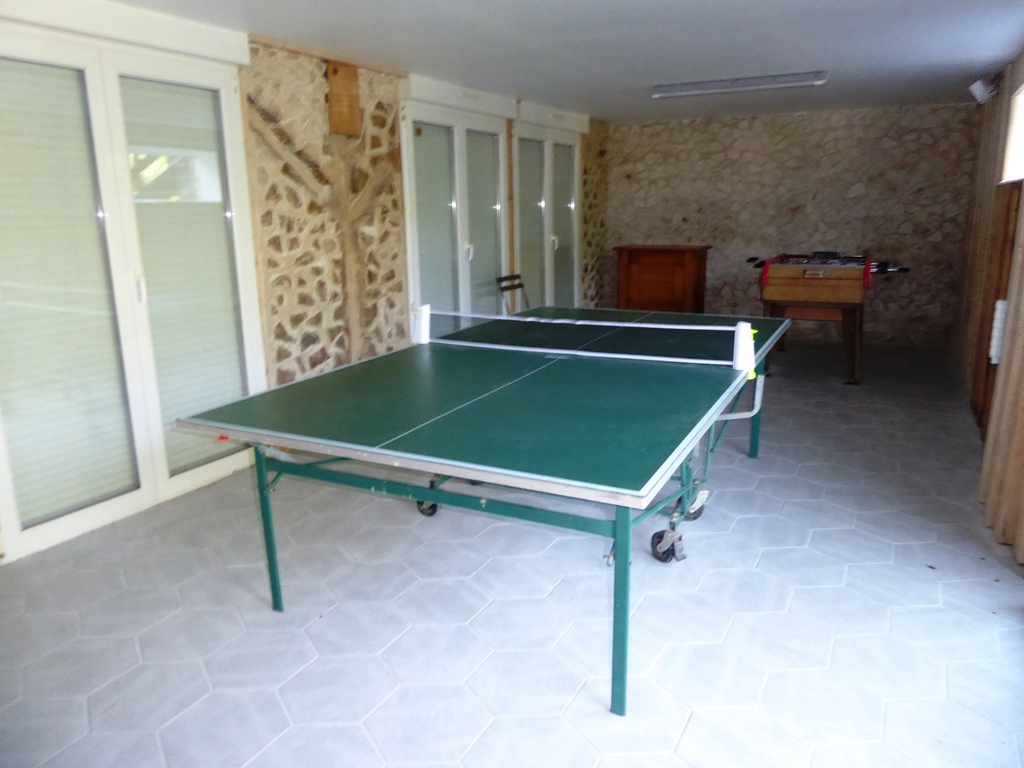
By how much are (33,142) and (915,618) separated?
3.92m

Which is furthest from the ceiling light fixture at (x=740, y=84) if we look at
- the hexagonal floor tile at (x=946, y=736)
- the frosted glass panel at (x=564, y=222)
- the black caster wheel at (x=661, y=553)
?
the hexagonal floor tile at (x=946, y=736)

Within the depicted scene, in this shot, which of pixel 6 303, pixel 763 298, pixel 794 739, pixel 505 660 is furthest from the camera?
pixel 763 298

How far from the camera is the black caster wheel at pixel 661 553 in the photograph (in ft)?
9.43

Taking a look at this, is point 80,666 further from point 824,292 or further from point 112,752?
point 824,292

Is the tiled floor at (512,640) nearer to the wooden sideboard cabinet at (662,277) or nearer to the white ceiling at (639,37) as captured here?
the white ceiling at (639,37)

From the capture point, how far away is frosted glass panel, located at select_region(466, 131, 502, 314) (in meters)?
5.84

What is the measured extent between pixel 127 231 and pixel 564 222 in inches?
190

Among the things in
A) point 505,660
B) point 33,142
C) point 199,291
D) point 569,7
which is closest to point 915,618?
point 505,660

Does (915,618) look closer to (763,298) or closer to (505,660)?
(505,660)

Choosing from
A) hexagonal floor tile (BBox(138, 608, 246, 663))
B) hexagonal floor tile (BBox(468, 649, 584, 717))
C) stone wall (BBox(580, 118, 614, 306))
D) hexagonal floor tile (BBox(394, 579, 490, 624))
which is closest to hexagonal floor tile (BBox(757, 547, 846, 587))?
hexagonal floor tile (BBox(468, 649, 584, 717))

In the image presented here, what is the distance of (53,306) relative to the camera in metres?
3.12

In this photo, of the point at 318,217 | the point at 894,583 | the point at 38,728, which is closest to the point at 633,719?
the point at 894,583

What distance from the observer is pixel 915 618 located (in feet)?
8.17

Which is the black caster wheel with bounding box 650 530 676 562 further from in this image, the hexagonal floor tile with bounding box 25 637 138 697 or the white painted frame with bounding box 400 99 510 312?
the white painted frame with bounding box 400 99 510 312
